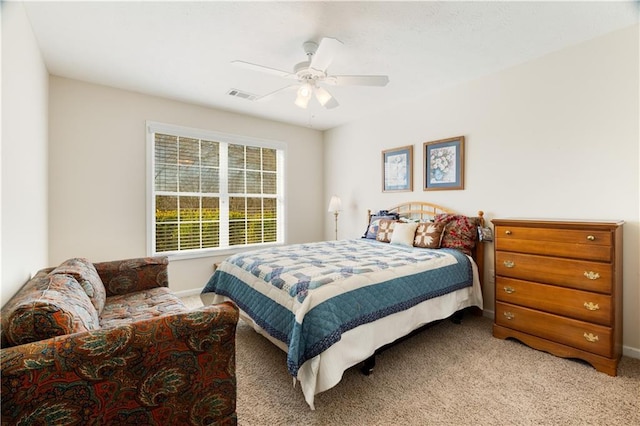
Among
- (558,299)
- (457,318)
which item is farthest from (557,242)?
(457,318)

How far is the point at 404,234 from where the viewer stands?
3297 mm

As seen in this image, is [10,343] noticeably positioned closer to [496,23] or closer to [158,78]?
[158,78]

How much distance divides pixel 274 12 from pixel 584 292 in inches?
120

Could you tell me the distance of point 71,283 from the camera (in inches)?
65.4

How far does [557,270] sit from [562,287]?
130 mm

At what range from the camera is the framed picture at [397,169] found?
12.7ft

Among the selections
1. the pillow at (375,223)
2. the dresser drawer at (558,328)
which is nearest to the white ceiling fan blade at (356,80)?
the pillow at (375,223)

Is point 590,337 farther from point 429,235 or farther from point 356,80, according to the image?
point 356,80

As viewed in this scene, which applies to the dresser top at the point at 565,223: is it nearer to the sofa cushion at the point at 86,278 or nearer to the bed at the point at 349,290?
the bed at the point at 349,290

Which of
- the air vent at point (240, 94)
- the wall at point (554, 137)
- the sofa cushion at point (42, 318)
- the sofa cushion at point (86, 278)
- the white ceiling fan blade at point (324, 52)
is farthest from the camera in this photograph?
the air vent at point (240, 94)

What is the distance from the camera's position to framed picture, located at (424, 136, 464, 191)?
3.34m

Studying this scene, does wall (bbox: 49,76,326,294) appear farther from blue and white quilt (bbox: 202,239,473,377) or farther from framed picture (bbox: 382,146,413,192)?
framed picture (bbox: 382,146,413,192)

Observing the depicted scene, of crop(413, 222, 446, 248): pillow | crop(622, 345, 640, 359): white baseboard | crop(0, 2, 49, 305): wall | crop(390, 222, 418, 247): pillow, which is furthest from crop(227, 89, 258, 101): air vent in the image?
crop(622, 345, 640, 359): white baseboard

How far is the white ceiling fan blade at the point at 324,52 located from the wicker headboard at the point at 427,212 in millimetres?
2211
